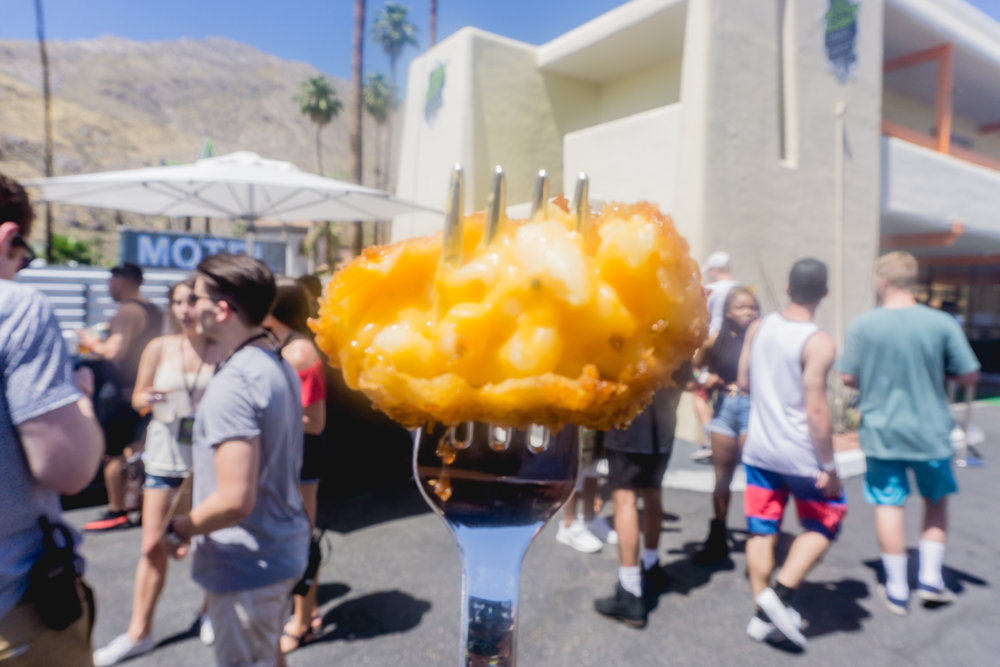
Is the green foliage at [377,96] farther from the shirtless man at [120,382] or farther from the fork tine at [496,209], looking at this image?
the fork tine at [496,209]

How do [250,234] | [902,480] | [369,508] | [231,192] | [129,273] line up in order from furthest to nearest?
[250,234], [231,192], [369,508], [129,273], [902,480]

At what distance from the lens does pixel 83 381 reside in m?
3.17

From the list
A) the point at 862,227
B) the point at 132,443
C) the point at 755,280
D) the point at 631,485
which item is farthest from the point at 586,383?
the point at 862,227

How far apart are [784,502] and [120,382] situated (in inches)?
190

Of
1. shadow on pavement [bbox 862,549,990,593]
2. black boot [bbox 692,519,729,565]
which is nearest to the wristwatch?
black boot [bbox 692,519,729,565]

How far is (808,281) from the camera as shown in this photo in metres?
3.08

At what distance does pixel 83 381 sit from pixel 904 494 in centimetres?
479

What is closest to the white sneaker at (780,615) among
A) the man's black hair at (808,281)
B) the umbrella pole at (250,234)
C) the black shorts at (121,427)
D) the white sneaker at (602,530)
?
the white sneaker at (602,530)

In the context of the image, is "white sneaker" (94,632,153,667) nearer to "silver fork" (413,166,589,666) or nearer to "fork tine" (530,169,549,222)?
"silver fork" (413,166,589,666)

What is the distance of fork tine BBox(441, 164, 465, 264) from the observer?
69cm

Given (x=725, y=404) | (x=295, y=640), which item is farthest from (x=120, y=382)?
(x=725, y=404)

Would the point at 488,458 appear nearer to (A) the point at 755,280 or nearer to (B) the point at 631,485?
(B) the point at 631,485

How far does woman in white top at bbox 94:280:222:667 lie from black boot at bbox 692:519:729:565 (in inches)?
133

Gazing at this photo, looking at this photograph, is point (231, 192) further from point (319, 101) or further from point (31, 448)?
point (319, 101)
